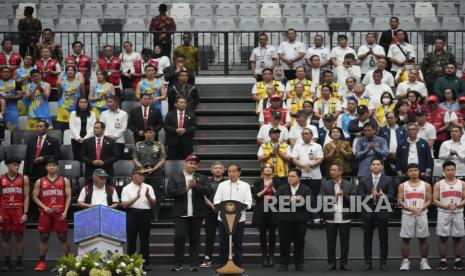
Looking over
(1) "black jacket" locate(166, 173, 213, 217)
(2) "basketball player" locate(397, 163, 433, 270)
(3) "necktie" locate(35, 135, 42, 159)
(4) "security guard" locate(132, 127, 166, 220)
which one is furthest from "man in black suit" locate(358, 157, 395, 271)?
(3) "necktie" locate(35, 135, 42, 159)

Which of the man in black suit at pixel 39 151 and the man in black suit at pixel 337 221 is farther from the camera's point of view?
the man in black suit at pixel 39 151

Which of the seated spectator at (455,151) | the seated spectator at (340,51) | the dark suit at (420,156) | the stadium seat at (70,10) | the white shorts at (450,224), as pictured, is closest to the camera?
the white shorts at (450,224)

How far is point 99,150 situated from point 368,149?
5.15m

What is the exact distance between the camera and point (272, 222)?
18.9 m

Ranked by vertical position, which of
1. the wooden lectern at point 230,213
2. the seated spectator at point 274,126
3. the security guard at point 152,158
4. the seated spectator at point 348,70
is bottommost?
the wooden lectern at point 230,213

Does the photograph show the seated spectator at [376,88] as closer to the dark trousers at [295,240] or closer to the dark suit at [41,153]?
the dark trousers at [295,240]

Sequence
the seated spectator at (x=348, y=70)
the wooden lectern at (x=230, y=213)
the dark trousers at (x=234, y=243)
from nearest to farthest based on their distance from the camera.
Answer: the wooden lectern at (x=230, y=213) < the dark trousers at (x=234, y=243) < the seated spectator at (x=348, y=70)

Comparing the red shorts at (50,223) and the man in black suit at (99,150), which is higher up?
the man in black suit at (99,150)

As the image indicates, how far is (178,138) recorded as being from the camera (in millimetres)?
21859

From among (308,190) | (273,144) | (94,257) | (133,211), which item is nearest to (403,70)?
(273,144)

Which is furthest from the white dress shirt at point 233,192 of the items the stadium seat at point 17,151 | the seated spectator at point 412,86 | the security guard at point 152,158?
the seated spectator at point 412,86

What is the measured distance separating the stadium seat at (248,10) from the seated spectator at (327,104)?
7.93 meters

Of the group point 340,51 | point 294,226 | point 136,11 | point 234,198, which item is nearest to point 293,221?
point 294,226

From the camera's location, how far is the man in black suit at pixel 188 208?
18.9 m
